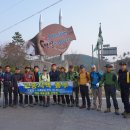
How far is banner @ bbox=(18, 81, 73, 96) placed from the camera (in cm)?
1436

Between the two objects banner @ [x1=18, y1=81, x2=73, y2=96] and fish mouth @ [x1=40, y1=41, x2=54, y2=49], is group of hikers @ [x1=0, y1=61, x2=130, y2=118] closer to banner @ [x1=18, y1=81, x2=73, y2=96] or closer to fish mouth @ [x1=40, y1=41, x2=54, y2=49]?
banner @ [x1=18, y1=81, x2=73, y2=96]

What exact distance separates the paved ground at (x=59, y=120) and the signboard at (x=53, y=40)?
419 inches

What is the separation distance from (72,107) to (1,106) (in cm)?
332

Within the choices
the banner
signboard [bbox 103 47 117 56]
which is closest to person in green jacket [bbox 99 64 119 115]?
the banner

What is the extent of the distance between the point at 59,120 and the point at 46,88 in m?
3.96

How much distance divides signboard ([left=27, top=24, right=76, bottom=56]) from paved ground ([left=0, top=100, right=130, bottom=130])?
10.6 m

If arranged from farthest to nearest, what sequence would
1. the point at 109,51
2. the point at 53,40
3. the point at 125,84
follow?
the point at 109,51 → the point at 53,40 → the point at 125,84

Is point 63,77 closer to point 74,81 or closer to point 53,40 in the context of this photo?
point 74,81

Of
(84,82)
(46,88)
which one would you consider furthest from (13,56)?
(84,82)

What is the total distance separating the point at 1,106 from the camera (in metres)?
14.8

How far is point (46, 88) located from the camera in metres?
14.7

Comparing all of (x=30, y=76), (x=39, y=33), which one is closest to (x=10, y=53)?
(x=39, y=33)

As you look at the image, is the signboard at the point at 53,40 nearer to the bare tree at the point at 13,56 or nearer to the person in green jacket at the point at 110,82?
the person in green jacket at the point at 110,82

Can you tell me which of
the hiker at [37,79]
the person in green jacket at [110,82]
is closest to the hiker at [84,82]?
the person in green jacket at [110,82]
